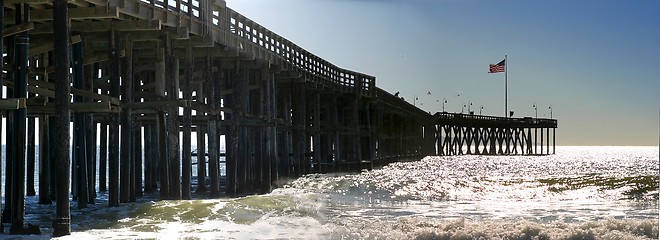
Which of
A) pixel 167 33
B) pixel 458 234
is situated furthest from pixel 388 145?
pixel 458 234

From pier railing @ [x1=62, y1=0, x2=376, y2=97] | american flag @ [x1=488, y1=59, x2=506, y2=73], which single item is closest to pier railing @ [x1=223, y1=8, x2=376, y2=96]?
pier railing @ [x1=62, y1=0, x2=376, y2=97]

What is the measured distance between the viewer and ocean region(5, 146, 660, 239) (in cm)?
1477

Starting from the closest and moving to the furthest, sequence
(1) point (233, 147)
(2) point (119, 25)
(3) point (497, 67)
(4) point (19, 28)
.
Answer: (4) point (19, 28)
(2) point (119, 25)
(1) point (233, 147)
(3) point (497, 67)

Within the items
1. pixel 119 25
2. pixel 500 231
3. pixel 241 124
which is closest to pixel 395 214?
pixel 500 231

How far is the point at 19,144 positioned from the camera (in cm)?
1485

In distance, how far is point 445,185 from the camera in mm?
31781

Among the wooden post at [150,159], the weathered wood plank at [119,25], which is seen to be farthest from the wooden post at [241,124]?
the weathered wood plank at [119,25]

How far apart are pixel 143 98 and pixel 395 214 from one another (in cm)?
1208

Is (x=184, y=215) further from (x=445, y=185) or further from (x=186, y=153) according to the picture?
(x=445, y=185)

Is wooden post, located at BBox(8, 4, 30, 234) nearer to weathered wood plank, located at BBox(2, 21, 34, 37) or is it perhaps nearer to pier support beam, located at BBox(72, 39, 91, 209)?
weathered wood plank, located at BBox(2, 21, 34, 37)

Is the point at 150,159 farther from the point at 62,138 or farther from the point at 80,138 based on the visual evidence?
the point at 62,138

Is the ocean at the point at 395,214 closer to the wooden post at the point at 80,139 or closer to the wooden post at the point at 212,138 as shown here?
the wooden post at the point at 80,139

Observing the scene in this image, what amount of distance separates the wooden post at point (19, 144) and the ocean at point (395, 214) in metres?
0.51

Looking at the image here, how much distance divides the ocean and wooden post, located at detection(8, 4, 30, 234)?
509mm
